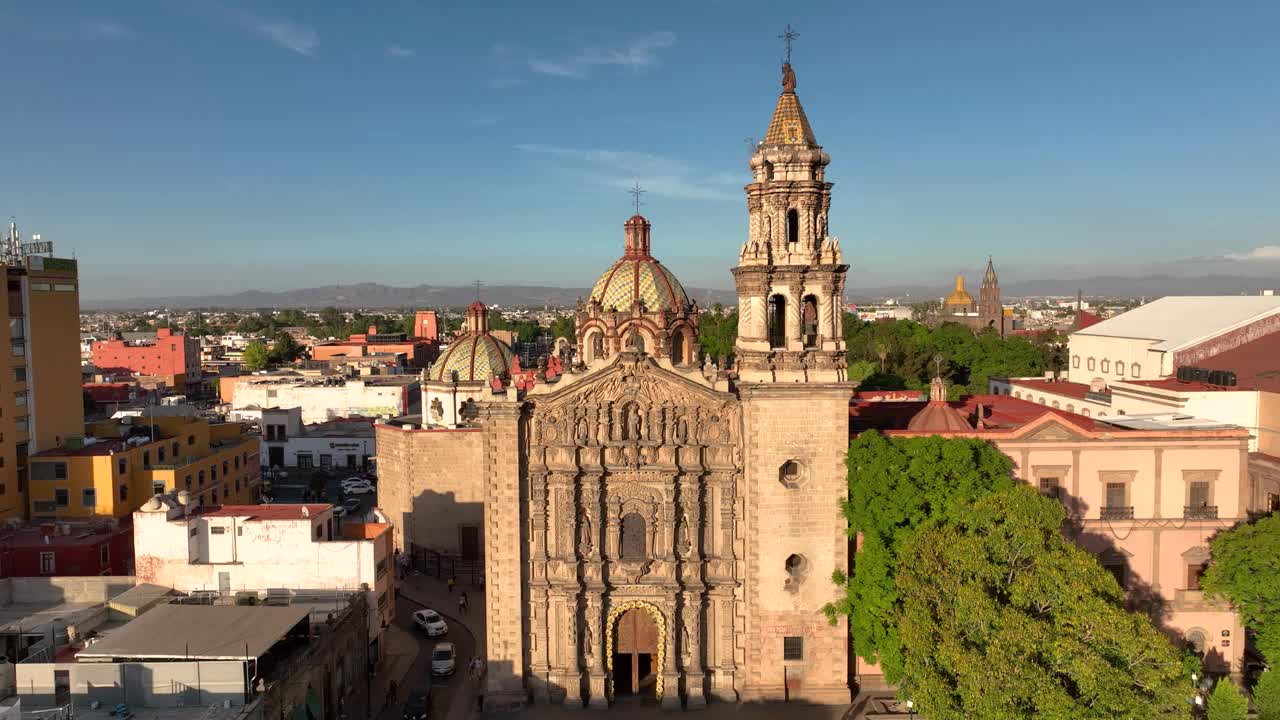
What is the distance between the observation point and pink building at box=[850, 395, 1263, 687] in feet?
99.9

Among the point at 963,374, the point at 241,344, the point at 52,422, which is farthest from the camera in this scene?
the point at 241,344

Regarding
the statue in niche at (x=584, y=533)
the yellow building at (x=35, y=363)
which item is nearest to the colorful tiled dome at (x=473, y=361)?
the yellow building at (x=35, y=363)

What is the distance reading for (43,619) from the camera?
1139 inches

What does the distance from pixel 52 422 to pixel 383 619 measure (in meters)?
24.9

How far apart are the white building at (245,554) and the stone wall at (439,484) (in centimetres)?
1275

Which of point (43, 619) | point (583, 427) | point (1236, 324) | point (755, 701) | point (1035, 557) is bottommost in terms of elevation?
point (755, 701)

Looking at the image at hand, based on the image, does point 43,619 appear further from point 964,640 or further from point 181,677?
point 964,640

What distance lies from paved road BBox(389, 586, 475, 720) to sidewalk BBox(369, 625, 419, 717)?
0.91ft

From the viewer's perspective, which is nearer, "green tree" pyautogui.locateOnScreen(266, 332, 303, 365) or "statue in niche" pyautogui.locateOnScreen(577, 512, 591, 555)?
"statue in niche" pyautogui.locateOnScreen(577, 512, 591, 555)

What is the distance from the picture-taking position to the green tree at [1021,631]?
20.4 m

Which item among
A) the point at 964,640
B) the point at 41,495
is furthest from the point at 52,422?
the point at 964,640

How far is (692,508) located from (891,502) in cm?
635

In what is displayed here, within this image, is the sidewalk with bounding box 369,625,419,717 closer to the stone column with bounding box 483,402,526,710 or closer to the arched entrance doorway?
the stone column with bounding box 483,402,526,710

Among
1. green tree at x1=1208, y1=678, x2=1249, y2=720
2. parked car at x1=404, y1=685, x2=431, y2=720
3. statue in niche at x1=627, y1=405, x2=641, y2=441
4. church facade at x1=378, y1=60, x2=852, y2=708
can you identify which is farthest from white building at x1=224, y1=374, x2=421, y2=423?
green tree at x1=1208, y1=678, x2=1249, y2=720
